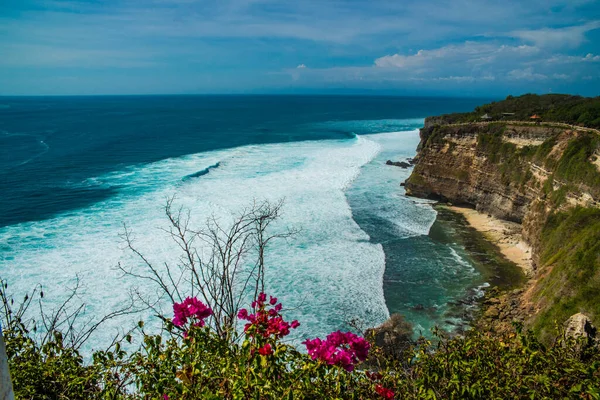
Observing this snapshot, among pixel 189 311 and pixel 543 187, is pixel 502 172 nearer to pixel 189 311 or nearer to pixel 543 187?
pixel 543 187

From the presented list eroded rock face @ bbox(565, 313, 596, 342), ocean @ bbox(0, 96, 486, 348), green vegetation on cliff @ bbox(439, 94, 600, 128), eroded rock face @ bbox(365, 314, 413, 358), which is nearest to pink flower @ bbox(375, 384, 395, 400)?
ocean @ bbox(0, 96, 486, 348)

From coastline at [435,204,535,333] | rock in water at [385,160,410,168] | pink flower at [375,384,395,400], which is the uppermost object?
pink flower at [375,384,395,400]

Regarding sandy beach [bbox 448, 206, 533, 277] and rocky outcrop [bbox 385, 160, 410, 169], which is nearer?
sandy beach [bbox 448, 206, 533, 277]

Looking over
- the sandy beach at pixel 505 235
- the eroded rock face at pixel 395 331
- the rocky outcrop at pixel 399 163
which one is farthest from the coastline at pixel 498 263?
the rocky outcrop at pixel 399 163

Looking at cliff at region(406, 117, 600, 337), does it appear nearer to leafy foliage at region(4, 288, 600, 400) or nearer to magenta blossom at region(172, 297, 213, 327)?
leafy foliage at region(4, 288, 600, 400)

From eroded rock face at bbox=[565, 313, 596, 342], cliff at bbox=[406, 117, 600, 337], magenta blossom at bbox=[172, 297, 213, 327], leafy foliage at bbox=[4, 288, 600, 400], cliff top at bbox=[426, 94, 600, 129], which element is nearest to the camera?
leafy foliage at bbox=[4, 288, 600, 400]

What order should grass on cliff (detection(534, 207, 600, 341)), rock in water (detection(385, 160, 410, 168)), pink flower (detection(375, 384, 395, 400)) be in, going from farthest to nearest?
1. rock in water (detection(385, 160, 410, 168))
2. grass on cliff (detection(534, 207, 600, 341))
3. pink flower (detection(375, 384, 395, 400))

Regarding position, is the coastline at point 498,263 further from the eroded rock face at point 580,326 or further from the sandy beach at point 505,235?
the eroded rock face at point 580,326
